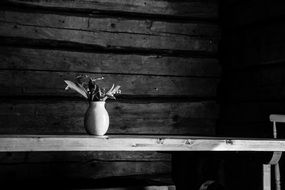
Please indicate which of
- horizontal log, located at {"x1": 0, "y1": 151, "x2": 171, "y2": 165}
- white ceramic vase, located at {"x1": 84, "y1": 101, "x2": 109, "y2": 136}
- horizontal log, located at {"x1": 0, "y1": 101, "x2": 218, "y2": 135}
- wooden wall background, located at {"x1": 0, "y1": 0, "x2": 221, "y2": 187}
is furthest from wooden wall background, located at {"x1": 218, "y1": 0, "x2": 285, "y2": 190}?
white ceramic vase, located at {"x1": 84, "y1": 101, "x2": 109, "y2": 136}

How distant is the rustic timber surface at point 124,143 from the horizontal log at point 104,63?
60.8 inches

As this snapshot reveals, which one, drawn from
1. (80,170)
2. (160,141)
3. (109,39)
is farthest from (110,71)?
(160,141)

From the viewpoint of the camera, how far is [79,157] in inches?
175

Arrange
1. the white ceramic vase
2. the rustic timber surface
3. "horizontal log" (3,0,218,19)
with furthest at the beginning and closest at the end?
"horizontal log" (3,0,218,19) < the white ceramic vase < the rustic timber surface

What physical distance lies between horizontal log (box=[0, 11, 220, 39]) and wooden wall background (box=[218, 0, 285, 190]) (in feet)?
1.03

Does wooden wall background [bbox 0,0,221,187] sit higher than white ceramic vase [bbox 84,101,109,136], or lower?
higher

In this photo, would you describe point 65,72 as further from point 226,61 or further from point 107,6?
point 226,61

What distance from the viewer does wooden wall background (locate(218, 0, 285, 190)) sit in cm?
402

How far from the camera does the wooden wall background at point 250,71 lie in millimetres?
4023

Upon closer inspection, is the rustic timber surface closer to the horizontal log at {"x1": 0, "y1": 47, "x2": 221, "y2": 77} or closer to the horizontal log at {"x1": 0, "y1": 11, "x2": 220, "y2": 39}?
the horizontal log at {"x1": 0, "y1": 47, "x2": 221, "y2": 77}

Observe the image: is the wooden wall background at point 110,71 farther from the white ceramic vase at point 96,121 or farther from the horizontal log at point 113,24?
the white ceramic vase at point 96,121

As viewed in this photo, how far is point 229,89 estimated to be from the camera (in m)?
4.82

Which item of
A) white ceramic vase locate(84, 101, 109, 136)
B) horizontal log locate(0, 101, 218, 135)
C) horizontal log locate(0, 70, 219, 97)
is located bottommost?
white ceramic vase locate(84, 101, 109, 136)

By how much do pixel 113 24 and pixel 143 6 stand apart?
35cm
